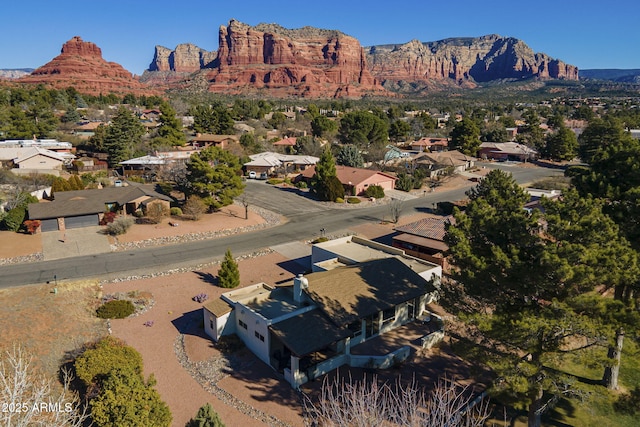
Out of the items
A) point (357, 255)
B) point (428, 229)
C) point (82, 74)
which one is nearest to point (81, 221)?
point (357, 255)

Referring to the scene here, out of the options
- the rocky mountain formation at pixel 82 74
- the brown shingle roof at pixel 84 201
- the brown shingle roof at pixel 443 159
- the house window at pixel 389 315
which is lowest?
the house window at pixel 389 315

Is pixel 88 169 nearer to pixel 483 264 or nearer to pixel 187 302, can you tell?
pixel 187 302

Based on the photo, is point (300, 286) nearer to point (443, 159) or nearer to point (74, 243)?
point (74, 243)

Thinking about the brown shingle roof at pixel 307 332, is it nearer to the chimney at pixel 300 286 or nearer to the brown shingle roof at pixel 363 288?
the brown shingle roof at pixel 363 288

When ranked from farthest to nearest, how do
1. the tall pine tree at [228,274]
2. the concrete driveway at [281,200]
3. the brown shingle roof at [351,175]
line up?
the brown shingle roof at [351,175] → the concrete driveway at [281,200] → the tall pine tree at [228,274]

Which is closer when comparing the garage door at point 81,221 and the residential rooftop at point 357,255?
the residential rooftop at point 357,255

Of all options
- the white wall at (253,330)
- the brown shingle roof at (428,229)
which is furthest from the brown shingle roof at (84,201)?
the brown shingle roof at (428,229)
